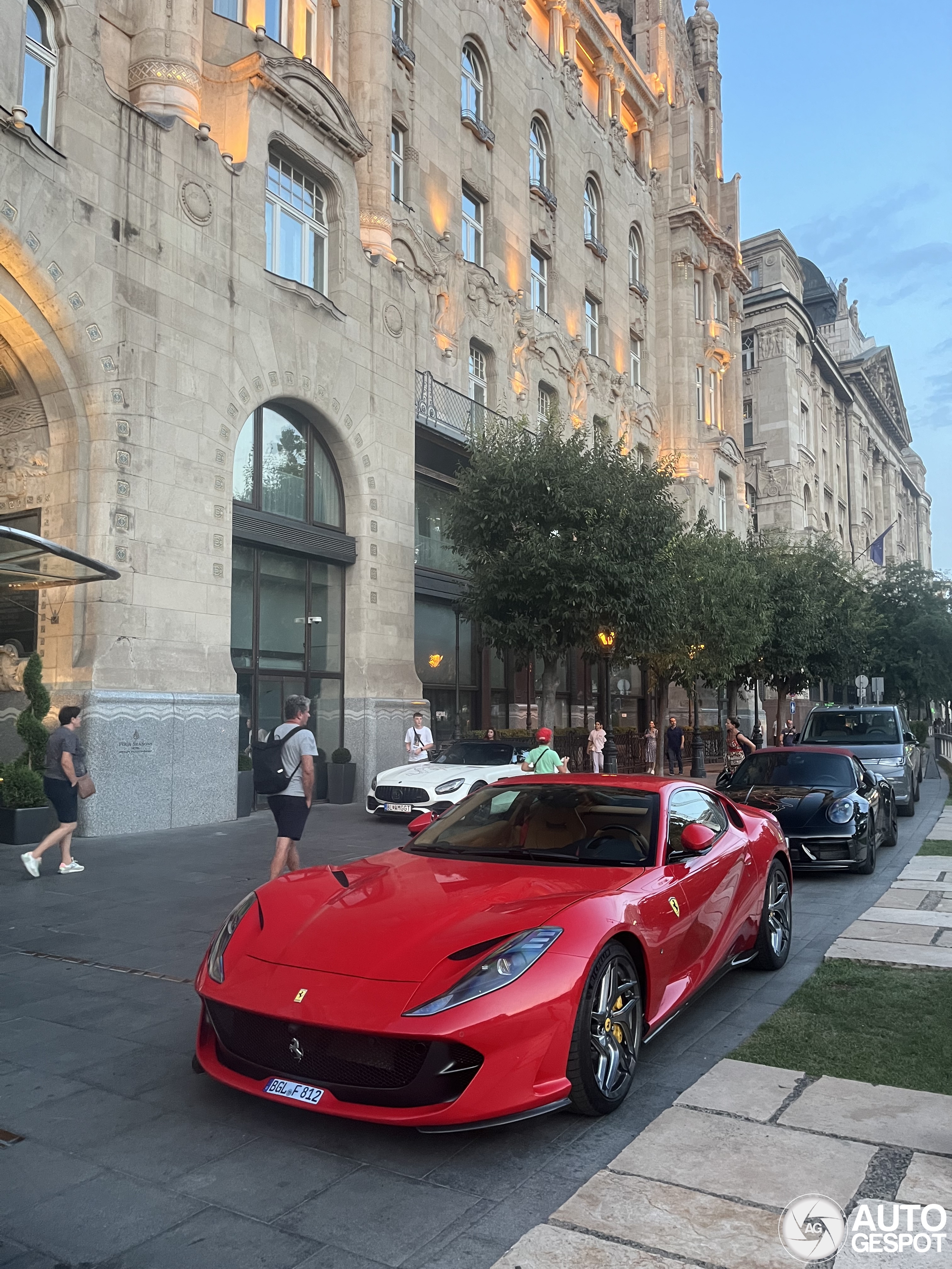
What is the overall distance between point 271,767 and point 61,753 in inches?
124

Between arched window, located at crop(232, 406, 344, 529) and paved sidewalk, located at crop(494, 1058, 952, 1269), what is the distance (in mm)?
14303

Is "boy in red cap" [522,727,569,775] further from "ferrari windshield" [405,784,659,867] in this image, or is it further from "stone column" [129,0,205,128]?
"stone column" [129,0,205,128]

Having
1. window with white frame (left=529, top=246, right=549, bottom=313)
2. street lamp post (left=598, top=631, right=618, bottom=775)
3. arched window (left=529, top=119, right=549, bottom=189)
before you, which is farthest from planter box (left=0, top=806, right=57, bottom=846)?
arched window (left=529, top=119, right=549, bottom=189)

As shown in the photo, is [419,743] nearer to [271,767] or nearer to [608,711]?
[271,767]

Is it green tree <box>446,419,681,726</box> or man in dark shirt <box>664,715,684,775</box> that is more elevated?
green tree <box>446,419,681,726</box>

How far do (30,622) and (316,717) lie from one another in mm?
6042

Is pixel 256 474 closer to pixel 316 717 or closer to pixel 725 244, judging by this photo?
pixel 316 717

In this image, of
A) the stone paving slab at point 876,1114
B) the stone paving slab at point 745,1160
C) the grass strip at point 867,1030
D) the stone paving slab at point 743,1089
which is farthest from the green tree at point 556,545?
the stone paving slab at point 745,1160

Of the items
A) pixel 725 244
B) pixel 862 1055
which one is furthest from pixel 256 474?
pixel 725 244

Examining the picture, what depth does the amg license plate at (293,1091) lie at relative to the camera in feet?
11.9

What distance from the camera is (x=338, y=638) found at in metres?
19.3

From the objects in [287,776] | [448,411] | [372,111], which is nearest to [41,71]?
[372,111]

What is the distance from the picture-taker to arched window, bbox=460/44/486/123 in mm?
26078

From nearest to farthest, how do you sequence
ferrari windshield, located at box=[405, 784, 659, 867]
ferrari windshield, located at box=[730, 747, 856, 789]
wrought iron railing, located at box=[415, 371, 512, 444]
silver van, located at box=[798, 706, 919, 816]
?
ferrari windshield, located at box=[405, 784, 659, 867] → ferrari windshield, located at box=[730, 747, 856, 789] → silver van, located at box=[798, 706, 919, 816] → wrought iron railing, located at box=[415, 371, 512, 444]
